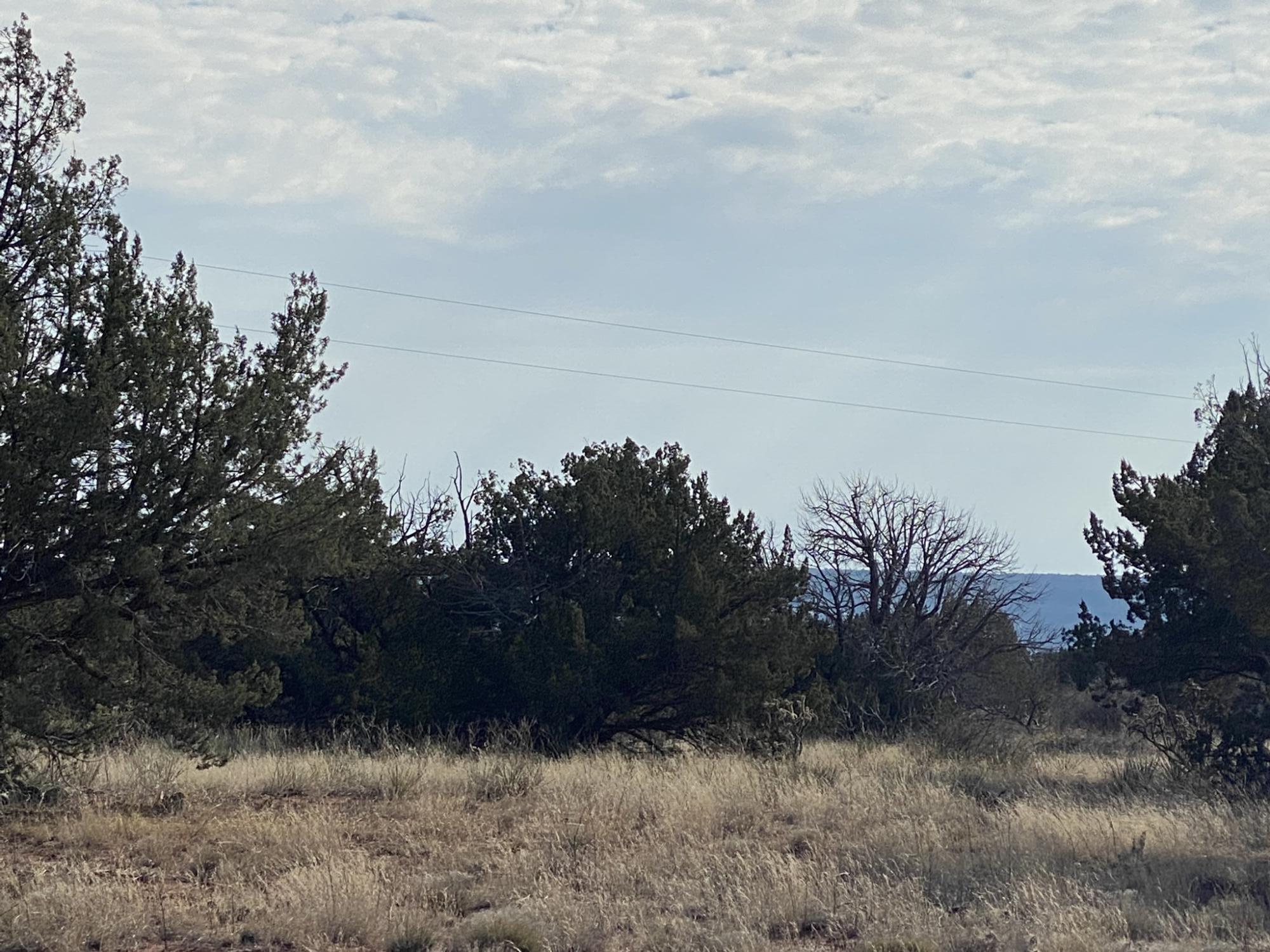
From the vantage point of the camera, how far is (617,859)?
9.62 meters

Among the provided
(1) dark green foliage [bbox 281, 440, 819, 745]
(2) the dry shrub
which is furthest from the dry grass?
(1) dark green foliage [bbox 281, 440, 819, 745]

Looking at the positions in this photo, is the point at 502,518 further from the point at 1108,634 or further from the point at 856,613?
the point at 856,613

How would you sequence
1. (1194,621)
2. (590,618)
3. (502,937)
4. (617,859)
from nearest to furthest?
(502,937)
(617,859)
(1194,621)
(590,618)

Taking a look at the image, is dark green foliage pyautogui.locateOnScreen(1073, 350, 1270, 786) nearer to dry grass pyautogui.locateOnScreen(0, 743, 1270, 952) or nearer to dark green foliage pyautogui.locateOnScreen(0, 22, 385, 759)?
dry grass pyautogui.locateOnScreen(0, 743, 1270, 952)

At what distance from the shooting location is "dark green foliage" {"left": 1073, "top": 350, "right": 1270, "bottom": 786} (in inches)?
562

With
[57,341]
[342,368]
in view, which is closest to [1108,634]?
[342,368]

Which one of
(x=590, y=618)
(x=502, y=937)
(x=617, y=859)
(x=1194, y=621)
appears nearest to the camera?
(x=502, y=937)

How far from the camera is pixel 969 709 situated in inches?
965

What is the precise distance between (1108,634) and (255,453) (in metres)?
12.1

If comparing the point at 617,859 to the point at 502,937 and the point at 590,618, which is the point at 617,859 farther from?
the point at 590,618

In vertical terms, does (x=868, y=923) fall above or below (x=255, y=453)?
below

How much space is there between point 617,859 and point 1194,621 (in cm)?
948

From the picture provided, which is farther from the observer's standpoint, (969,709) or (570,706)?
(969,709)

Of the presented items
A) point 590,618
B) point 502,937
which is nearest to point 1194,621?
point 590,618
